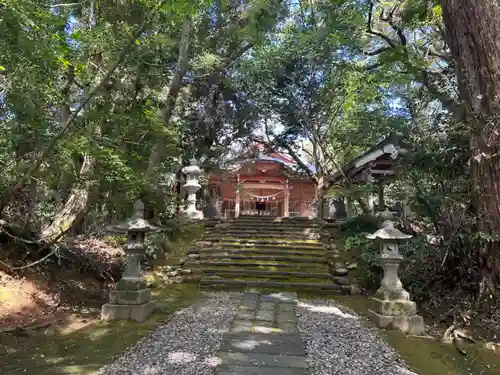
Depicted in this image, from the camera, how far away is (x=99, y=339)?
4164 millimetres

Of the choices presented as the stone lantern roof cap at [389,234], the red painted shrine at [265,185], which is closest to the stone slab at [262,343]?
the stone lantern roof cap at [389,234]

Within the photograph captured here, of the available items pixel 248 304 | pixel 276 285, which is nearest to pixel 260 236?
pixel 276 285

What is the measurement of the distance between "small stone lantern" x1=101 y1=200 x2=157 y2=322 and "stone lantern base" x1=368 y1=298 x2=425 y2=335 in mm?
3408

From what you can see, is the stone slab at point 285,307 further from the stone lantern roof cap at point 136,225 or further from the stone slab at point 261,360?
the stone lantern roof cap at point 136,225

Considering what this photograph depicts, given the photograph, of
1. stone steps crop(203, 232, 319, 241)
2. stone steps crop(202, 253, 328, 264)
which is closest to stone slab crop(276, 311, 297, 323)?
stone steps crop(202, 253, 328, 264)

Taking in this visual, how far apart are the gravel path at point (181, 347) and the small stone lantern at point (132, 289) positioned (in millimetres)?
488

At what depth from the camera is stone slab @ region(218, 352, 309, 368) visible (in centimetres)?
346

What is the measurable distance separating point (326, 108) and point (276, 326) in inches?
388

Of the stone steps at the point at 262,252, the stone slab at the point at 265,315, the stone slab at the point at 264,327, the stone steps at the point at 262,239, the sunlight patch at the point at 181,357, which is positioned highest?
the stone steps at the point at 262,239

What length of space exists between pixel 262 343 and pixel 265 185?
14580 millimetres

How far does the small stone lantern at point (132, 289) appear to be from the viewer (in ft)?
16.2

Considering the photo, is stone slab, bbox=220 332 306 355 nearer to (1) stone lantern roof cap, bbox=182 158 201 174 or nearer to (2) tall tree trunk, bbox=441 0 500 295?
(2) tall tree trunk, bbox=441 0 500 295

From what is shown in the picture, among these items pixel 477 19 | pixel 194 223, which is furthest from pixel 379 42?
pixel 194 223

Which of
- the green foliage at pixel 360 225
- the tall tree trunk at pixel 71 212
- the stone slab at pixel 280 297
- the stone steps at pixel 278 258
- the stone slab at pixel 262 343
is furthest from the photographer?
the green foliage at pixel 360 225
